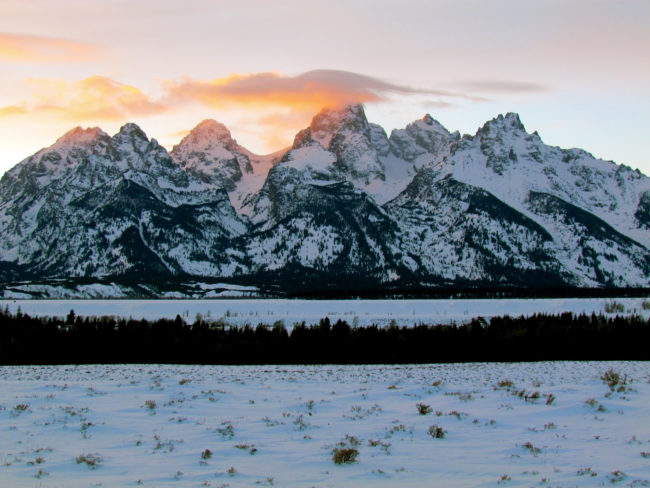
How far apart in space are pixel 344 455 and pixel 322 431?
4655mm

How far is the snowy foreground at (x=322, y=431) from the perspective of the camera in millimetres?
19078

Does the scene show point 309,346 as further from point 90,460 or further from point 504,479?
point 504,479

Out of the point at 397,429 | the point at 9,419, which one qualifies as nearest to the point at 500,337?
the point at 397,429

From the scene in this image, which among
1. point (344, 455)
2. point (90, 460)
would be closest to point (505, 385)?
point (344, 455)

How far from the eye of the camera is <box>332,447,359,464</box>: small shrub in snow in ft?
66.5

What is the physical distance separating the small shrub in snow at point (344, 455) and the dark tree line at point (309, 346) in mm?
36237

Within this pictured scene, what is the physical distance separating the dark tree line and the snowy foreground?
1840 centimetres

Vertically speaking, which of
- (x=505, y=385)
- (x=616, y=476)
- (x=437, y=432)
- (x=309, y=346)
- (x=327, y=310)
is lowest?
(x=327, y=310)

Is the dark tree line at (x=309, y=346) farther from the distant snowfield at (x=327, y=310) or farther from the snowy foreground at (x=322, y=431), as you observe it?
the distant snowfield at (x=327, y=310)

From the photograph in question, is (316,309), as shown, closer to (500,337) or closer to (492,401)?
(500,337)

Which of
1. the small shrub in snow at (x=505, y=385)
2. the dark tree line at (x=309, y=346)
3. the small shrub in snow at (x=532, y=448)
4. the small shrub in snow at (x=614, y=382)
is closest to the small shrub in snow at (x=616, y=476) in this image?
the small shrub in snow at (x=532, y=448)

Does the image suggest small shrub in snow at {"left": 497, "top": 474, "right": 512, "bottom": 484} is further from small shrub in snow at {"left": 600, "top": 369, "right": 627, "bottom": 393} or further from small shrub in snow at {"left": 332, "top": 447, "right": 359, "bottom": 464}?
small shrub in snow at {"left": 600, "top": 369, "right": 627, "bottom": 393}

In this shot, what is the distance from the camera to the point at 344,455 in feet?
66.8

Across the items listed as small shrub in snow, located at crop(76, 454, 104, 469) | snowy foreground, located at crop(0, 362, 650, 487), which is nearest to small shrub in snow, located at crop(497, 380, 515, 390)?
snowy foreground, located at crop(0, 362, 650, 487)
